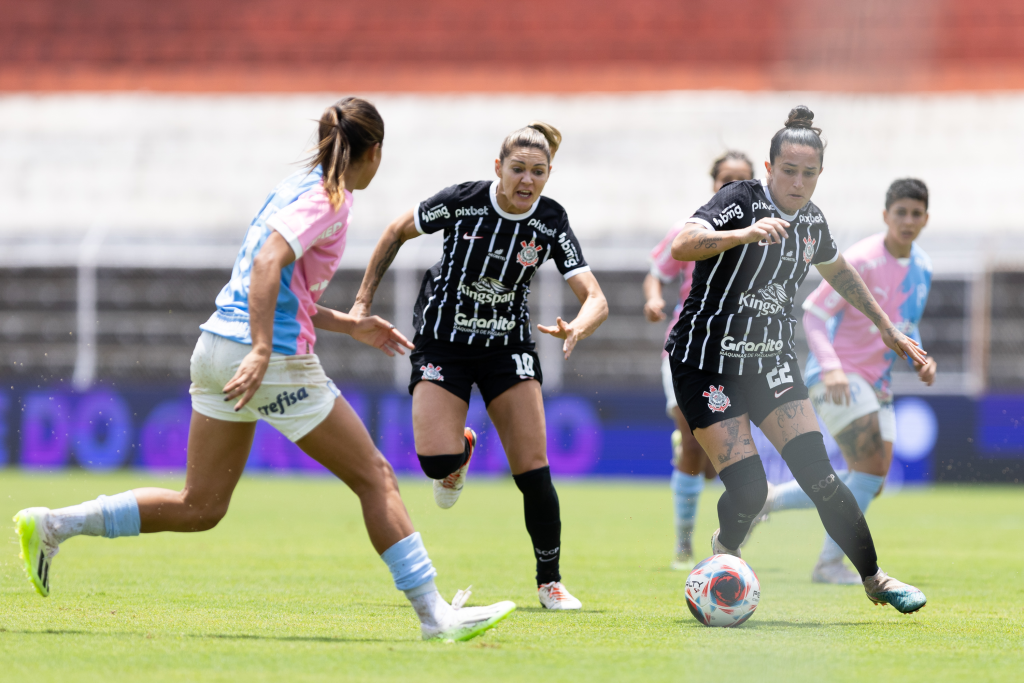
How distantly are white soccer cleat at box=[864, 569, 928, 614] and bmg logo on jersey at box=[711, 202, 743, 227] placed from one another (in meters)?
1.63

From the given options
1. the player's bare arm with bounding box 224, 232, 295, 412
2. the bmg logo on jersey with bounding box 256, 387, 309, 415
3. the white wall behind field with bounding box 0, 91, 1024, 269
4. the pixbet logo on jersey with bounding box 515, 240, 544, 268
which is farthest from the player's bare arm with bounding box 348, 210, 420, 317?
the white wall behind field with bounding box 0, 91, 1024, 269

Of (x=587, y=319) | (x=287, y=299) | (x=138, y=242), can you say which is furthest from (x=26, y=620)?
(x=138, y=242)

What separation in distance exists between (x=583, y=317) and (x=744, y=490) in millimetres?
1017

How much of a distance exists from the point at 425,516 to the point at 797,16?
836 cm

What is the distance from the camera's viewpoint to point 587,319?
5.61 metres

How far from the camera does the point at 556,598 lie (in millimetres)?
5871

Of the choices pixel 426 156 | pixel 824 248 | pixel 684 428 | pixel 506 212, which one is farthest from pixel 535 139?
pixel 426 156

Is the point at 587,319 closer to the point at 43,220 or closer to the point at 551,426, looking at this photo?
the point at 551,426

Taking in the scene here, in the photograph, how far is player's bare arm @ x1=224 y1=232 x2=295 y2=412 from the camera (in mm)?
4477

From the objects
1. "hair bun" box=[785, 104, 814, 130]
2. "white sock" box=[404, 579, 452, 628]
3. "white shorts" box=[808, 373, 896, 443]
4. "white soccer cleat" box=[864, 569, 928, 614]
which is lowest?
"white soccer cleat" box=[864, 569, 928, 614]

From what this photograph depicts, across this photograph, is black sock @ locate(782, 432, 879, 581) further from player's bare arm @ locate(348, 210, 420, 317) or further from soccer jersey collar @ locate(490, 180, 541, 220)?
player's bare arm @ locate(348, 210, 420, 317)

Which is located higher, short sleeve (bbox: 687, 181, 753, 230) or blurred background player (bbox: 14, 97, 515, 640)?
short sleeve (bbox: 687, 181, 753, 230)

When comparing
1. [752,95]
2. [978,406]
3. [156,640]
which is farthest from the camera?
[752,95]

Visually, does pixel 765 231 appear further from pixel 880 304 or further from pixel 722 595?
pixel 880 304
